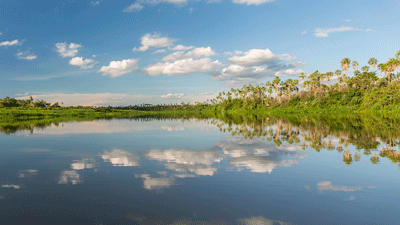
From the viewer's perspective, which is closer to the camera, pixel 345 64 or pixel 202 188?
pixel 202 188

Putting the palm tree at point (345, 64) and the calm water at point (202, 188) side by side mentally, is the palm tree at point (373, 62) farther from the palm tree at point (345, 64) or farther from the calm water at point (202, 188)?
the calm water at point (202, 188)

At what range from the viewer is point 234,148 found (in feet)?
62.2

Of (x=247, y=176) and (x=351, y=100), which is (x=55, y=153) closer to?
(x=247, y=176)

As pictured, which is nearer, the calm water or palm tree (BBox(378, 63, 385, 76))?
the calm water

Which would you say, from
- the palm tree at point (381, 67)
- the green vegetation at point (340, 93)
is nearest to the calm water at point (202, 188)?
the green vegetation at point (340, 93)

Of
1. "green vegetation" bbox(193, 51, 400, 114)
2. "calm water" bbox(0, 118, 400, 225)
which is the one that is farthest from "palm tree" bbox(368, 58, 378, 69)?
"calm water" bbox(0, 118, 400, 225)

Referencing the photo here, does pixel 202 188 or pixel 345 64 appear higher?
pixel 345 64

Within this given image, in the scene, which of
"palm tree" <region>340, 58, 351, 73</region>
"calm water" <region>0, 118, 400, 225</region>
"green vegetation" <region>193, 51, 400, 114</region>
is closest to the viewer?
"calm water" <region>0, 118, 400, 225</region>

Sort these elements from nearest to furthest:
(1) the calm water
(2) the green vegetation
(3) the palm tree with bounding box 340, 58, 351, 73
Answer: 1. (1) the calm water
2. (2) the green vegetation
3. (3) the palm tree with bounding box 340, 58, 351, 73

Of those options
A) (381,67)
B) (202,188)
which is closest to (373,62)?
(381,67)

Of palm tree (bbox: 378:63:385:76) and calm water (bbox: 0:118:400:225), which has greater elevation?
palm tree (bbox: 378:63:385:76)

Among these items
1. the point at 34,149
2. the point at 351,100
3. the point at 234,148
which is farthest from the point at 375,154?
the point at 351,100

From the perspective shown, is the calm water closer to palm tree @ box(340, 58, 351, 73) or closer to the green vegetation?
the green vegetation

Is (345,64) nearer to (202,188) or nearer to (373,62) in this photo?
(373,62)
